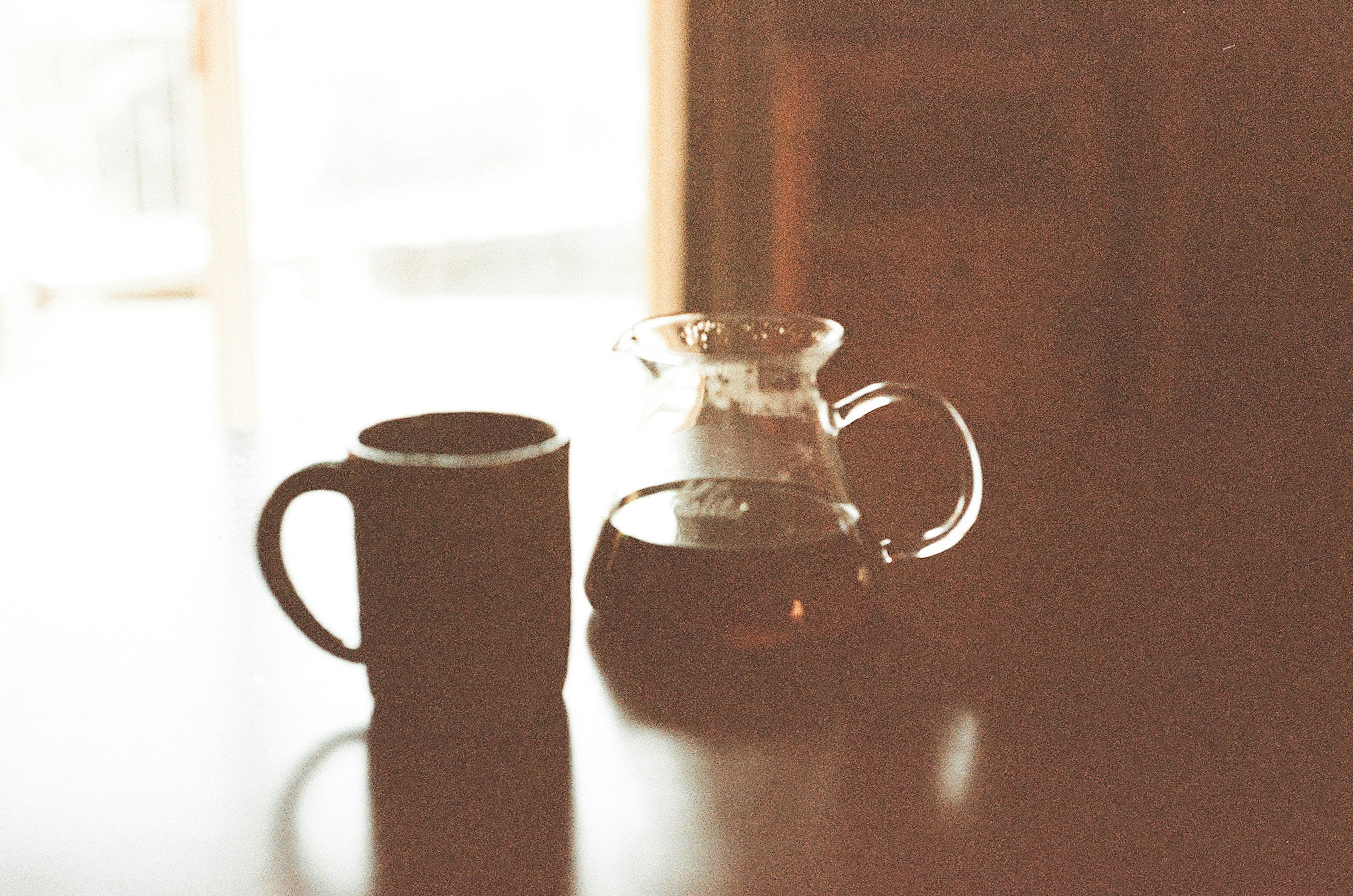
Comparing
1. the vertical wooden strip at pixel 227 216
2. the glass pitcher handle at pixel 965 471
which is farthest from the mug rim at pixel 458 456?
the vertical wooden strip at pixel 227 216

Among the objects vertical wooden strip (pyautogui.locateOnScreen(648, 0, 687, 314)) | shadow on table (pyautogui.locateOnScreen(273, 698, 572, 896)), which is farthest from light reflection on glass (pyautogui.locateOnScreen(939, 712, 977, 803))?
vertical wooden strip (pyautogui.locateOnScreen(648, 0, 687, 314))

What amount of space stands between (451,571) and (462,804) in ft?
0.27

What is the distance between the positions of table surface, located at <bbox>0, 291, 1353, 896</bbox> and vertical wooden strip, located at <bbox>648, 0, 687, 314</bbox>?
1856mm

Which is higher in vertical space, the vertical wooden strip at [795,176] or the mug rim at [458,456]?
the vertical wooden strip at [795,176]

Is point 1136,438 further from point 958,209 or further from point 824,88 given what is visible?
point 958,209

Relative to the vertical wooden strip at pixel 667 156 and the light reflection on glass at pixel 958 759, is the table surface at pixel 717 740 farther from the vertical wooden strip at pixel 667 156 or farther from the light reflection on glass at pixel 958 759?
the vertical wooden strip at pixel 667 156

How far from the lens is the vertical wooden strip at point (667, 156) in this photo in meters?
2.48

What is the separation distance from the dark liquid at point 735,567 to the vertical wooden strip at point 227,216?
7.18 ft

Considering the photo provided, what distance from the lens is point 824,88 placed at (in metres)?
1.74

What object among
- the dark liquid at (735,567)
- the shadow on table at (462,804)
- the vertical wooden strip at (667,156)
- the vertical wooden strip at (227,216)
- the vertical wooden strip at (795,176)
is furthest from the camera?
the vertical wooden strip at (227,216)

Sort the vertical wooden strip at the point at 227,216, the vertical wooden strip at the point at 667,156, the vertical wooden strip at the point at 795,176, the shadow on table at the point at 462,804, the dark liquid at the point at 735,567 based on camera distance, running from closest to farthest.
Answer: the shadow on table at the point at 462,804, the dark liquid at the point at 735,567, the vertical wooden strip at the point at 795,176, the vertical wooden strip at the point at 667,156, the vertical wooden strip at the point at 227,216

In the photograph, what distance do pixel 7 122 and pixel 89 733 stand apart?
5.44 meters

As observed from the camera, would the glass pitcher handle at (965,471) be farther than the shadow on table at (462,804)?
Yes

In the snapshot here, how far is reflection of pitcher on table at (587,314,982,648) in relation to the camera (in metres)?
0.50
